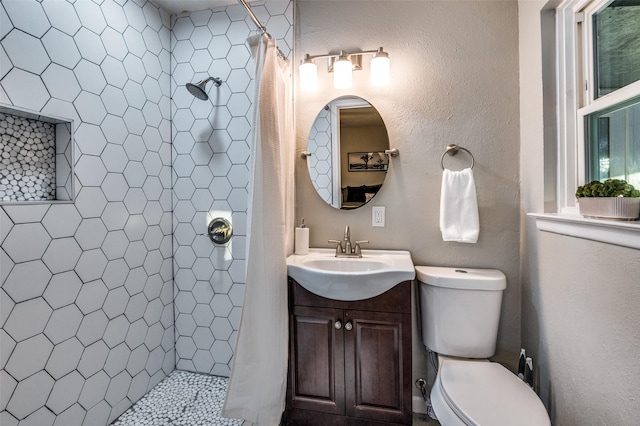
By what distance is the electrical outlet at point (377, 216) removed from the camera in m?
1.84

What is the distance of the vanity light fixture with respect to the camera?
1.72 meters

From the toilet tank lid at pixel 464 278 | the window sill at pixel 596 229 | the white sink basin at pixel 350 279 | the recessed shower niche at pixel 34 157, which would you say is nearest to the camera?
the window sill at pixel 596 229

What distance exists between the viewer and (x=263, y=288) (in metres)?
1.43

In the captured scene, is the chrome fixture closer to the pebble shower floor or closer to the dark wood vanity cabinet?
the dark wood vanity cabinet

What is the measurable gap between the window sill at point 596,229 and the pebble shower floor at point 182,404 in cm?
184

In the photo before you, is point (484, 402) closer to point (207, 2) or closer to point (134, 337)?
point (134, 337)

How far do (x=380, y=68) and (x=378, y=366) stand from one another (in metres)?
1.58

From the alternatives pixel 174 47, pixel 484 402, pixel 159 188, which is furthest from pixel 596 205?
pixel 174 47

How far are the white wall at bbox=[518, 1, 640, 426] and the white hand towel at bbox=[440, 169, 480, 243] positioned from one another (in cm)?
27

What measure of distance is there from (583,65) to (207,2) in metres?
2.11

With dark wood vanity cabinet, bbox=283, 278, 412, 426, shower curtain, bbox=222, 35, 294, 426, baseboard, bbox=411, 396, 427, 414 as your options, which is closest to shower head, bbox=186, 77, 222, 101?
shower curtain, bbox=222, 35, 294, 426

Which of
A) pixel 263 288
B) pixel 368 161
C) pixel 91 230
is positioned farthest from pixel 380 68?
pixel 91 230

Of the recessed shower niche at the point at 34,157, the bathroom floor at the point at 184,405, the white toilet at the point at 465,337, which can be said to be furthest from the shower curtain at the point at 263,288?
the recessed shower niche at the point at 34,157

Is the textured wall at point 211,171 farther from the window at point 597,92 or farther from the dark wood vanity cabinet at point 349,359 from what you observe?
the window at point 597,92
